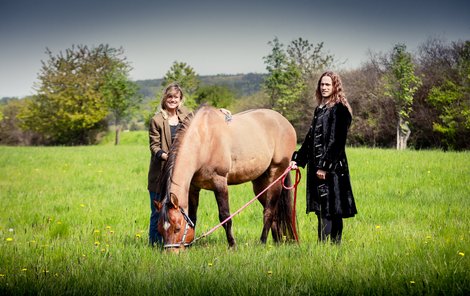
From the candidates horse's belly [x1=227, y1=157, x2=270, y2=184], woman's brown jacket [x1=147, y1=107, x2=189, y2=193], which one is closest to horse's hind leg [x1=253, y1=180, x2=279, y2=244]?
horse's belly [x1=227, y1=157, x2=270, y2=184]

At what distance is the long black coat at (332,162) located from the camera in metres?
5.13

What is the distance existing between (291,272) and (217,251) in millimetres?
1471

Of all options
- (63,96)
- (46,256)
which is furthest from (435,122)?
(63,96)

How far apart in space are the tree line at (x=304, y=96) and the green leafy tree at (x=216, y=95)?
13.1 meters

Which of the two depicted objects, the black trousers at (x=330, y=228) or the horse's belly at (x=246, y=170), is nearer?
the black trousers at (x=330, y=228)

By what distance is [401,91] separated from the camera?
104 ft

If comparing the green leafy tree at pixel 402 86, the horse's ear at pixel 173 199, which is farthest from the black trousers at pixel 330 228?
the green leafy tree at pixel 402 86

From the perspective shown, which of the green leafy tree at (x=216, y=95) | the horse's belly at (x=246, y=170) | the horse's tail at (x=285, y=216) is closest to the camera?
the horse's belly at (x=246, y=170)

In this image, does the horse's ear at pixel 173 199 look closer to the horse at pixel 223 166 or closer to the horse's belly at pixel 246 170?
the horse at pixel 223 166

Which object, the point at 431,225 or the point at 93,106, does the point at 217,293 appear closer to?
the point at 431,225

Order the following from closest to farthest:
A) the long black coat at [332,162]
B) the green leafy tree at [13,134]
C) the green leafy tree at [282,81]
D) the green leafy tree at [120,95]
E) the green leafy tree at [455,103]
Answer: the long black coat at [332,162], the green leafy tree at [455,103], the green leafy tree at [282,81], the green leafy tree at [120,95], the green leafy tree at [13,134]

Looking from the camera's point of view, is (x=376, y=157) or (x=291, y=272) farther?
(x=376, y=157)

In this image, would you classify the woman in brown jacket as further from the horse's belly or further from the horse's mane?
the horse's belly

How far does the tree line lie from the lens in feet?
101
